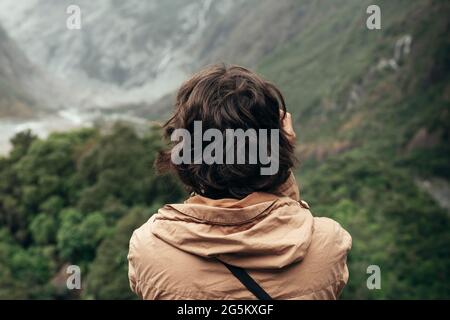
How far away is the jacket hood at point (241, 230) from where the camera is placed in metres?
3.00

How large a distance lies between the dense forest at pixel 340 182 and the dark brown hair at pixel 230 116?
1.35m

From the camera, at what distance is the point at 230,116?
3164 mm

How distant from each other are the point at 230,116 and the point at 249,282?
0.69 metres

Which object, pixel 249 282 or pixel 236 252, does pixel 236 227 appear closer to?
pixel 236 252

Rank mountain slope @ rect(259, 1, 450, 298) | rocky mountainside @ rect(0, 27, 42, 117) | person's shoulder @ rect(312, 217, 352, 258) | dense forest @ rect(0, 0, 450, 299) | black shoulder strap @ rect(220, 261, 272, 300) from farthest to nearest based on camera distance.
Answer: rocky mountainside @ rect(0, 27, 42, 117), mountain slope @ rect(259, 1, 450, 298), dense forest @ rect(0, 0, 450, 299), person's shoulder @ rect(312, 217, 352, 258), black shoulder strap @ rect(220, 261, 272, 300)

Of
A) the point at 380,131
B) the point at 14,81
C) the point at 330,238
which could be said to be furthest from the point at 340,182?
the point at 14,81

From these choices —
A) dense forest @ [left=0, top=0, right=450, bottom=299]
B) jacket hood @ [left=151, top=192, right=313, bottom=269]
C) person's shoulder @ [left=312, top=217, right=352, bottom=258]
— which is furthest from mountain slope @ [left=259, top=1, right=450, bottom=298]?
jacket hood @ [left=151, top=192, right=313, bottom=269]

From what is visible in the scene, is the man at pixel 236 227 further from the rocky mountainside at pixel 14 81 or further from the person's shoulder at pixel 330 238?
the rocky mountainside at pixel 14 81

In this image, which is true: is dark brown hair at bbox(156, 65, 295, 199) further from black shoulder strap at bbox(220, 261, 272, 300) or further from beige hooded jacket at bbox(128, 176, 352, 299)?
black shoulder strap at bbox(220, 261, 272, 300)

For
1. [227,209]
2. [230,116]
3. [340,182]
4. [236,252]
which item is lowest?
[236,252]

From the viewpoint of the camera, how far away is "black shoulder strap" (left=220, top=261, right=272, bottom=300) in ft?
9.84

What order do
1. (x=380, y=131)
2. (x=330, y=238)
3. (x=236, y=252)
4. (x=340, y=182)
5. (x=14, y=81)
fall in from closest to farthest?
1. (x=236, y=252)
2. (x=330, y=238)
3. (x=340, y=182)
4. (x=380, y=131)
5. (x=14, y=81)

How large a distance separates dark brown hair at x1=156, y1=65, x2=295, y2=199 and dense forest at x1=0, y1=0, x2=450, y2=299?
135 cm

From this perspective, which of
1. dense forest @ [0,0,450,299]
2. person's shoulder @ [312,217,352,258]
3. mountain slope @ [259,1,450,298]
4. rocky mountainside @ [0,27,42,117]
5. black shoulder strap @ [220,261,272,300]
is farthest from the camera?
rocky mountainside @ [0,27,42,117]
